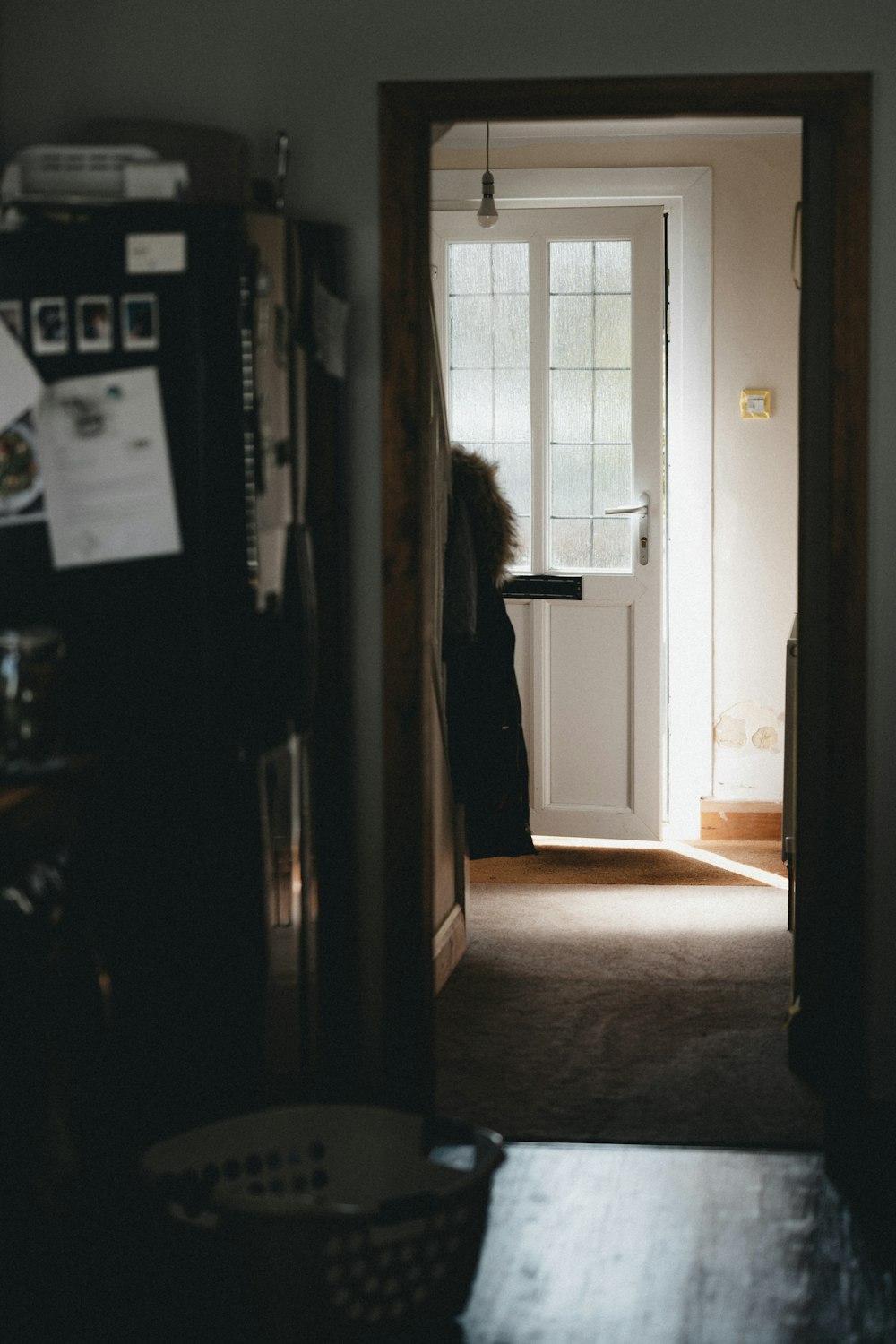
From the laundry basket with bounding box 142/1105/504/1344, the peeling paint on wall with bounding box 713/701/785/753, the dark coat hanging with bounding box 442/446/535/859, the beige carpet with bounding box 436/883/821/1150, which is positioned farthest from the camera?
the peeling paint on wall with bounding box 713/701/785/753

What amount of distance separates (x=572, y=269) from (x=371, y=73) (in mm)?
2457

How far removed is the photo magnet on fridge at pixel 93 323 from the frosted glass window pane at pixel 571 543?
9.93ft

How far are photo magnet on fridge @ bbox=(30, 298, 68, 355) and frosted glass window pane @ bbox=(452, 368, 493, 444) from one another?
2.98m

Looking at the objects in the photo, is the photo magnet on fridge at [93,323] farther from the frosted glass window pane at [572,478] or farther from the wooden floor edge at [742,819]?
the wooden floor edge at [742,819]

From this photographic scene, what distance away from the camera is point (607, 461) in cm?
498

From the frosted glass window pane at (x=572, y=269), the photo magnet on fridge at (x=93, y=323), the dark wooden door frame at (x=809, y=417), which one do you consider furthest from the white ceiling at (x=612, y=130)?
the photo magnet on fridge at (x=93, y=323)

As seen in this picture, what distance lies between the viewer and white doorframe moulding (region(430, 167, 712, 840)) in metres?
4.88

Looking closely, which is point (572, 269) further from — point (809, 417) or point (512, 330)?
point (809, 417)

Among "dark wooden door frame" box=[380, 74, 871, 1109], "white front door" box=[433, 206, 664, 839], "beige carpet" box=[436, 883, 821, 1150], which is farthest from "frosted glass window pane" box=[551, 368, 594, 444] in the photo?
"dark wooden door frame" box=[380, 74, 871, 1109]

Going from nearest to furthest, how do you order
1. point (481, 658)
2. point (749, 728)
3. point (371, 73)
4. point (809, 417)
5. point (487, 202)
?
point (371, 73)
point (809, 417)
point (481, 658)
point (487, 202)
point (749, 728)

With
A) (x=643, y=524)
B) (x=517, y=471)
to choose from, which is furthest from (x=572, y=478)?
(x=643, y=524)

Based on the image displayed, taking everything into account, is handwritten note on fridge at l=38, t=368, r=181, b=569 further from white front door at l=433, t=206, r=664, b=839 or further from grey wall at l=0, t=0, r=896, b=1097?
white front door at l=433, t=206, r=664, b=839

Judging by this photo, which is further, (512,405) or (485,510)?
(512,405)

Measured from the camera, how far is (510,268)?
496cm
